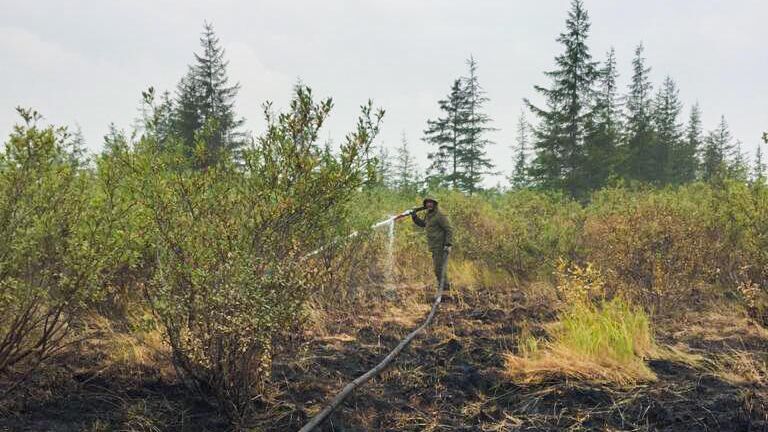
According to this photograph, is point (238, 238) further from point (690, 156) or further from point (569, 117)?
point (690, 156)

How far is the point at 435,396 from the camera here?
4.45 meters

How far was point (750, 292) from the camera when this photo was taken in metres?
6.10

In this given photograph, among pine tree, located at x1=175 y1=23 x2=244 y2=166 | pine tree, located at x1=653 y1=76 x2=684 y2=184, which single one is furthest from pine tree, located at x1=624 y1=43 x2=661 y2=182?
pine tree, located at x1=175 y1=23 x2=244 y2=166

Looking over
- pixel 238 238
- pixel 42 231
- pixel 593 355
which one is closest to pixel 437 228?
pixel 593 355

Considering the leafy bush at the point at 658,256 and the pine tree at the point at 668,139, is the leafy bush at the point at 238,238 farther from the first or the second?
the pine tree at the point at 668,139

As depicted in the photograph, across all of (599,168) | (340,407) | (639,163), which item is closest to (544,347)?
(340,407)

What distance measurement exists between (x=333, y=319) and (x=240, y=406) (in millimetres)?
2926

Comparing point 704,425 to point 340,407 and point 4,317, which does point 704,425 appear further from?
point 4,317

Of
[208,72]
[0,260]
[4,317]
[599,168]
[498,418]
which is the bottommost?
[498,418]

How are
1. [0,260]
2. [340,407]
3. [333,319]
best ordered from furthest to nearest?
[333,319] < [340,407] < [0,260]

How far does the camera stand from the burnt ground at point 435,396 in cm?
375

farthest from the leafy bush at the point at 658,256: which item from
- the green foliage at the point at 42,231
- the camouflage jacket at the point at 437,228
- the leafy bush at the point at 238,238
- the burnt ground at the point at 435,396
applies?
the green foliage at the point at 42,231

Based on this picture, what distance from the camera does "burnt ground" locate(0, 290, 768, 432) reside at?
375 centimetres

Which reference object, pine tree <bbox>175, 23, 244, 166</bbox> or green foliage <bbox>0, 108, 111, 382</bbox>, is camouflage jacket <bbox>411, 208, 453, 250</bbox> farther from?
pine tree <bbox>175, 23, 244, 166</bbox>
